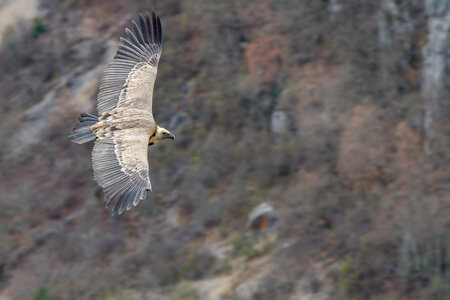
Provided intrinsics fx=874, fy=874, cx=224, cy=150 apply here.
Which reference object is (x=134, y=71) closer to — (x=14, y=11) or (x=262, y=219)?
(x=262, y=219)

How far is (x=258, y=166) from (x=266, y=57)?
4719mm

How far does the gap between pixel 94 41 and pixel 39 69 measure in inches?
116

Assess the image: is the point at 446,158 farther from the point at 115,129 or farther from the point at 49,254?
the point at 115,129

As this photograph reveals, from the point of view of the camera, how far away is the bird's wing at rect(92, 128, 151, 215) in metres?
11.7

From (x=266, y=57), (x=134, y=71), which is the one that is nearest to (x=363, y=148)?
(x=266, y=57)

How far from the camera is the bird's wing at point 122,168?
11742mm

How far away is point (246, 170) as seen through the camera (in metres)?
30.3

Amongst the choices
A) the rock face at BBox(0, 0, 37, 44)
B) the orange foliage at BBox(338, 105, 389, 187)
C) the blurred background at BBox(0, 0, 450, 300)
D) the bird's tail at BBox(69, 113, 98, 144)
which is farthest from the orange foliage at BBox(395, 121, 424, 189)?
the rock face at BBox(0, 0, 37, 44)

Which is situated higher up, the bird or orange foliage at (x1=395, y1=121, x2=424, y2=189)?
the bird

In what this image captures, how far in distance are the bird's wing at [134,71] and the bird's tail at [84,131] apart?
0.38 m

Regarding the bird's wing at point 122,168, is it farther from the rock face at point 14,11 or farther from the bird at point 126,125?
the rock face at point 14,11

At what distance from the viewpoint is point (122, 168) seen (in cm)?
1203

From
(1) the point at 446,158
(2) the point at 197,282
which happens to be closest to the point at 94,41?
(2) the point at 197,282

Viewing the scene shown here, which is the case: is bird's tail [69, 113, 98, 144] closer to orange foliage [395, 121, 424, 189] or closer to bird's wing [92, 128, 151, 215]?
bird's wing [92, 128, 151, 215]
